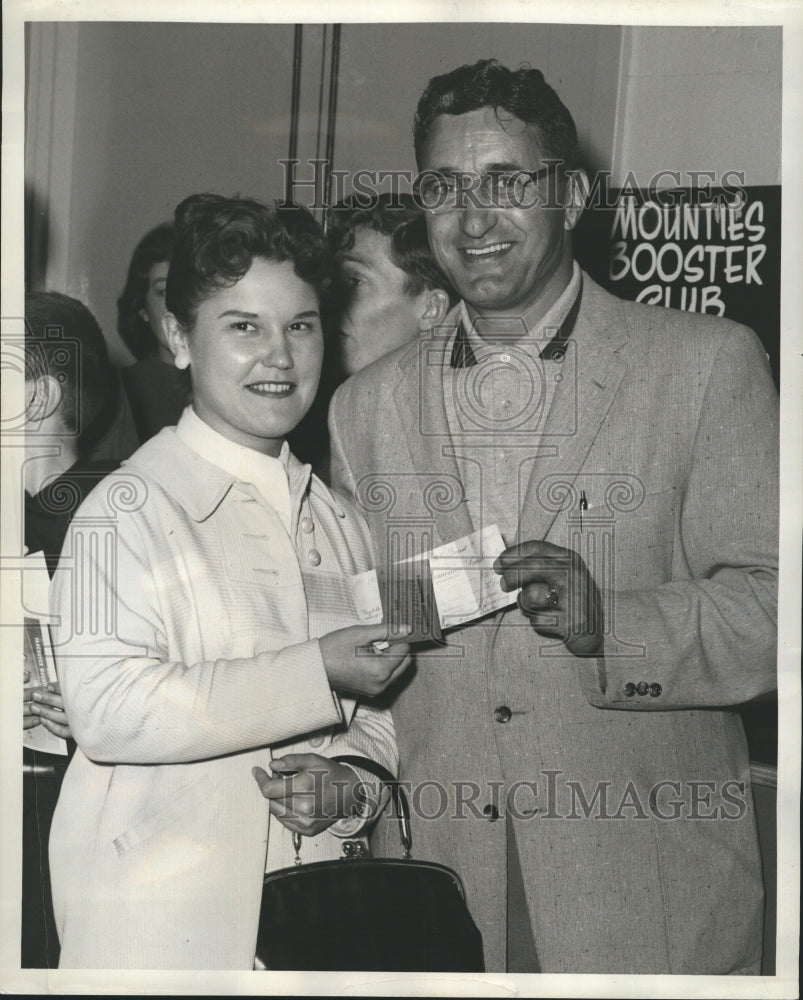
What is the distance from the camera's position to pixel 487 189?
1.99 meters

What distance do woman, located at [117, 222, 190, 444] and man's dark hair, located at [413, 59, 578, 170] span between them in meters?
0.52

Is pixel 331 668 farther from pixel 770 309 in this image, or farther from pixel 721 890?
pixel 770 309

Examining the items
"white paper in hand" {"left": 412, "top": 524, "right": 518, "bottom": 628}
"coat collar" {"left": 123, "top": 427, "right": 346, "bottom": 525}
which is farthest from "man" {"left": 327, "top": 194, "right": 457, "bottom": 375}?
"white paper in hand" {"left": 412, "top": 524, "right": 518, "bottom": 628}

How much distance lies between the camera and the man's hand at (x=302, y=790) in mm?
1959

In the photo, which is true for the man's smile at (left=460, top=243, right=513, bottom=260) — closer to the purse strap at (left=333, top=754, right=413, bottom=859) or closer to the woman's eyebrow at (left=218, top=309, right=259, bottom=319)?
the woman's eyebrow at (left=218, top=309, right=259, bottom=319)

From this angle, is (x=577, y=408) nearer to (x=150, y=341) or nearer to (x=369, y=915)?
(x=150, y=341)

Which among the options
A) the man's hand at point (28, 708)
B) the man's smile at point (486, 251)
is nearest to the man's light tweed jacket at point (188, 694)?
the man's hand at point (28, 708)

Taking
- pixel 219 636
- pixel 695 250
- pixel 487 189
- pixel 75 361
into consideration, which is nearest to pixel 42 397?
pixel 75 361

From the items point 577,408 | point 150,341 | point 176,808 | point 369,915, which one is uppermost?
point 150,341

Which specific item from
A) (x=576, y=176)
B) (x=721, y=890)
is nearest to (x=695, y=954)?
(x=721, y=890)

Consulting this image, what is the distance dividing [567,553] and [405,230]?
0.67 meters

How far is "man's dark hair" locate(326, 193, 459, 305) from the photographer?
79.4 inches

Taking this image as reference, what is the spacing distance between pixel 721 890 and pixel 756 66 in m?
1.54

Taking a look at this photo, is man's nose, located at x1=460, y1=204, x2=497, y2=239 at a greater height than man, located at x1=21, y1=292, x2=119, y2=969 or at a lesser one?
greater
